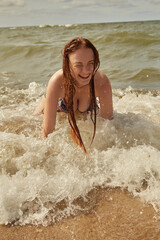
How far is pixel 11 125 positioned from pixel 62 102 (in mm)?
896

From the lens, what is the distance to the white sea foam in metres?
2.25

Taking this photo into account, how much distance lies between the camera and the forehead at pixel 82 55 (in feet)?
8.54

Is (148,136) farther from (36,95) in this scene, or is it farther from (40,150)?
(36,95)

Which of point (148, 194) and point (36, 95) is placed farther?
point (36, 95)

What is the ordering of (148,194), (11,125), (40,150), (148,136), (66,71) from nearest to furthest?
(148,194)
(66,71)
(40,150)
(148,136)
(11,125)

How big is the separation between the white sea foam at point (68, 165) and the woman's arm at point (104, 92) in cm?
12

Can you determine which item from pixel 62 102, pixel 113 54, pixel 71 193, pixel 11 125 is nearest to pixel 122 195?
pixel 71 193

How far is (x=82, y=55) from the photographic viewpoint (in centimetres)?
261

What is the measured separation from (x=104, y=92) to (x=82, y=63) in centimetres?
67

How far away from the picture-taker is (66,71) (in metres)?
2.76

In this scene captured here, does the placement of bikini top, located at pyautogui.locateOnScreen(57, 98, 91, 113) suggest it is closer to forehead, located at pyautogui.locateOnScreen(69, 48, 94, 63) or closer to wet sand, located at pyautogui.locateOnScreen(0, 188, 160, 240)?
forehead, located at pyautogui.locateOnScreen(69, 48, 94, 63)

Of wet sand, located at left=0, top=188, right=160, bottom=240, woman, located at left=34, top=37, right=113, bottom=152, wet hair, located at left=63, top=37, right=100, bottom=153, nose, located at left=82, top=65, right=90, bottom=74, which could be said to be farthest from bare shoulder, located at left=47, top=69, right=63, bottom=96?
wet sand, located at left=0, top=188, right=160, bottom=240

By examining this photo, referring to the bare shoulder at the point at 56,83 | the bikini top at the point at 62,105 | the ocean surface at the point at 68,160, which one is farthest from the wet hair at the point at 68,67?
the bikini top at the point at 62,105

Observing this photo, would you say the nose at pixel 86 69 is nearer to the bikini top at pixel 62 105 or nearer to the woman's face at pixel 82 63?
the woman's face at pixel 82 63
